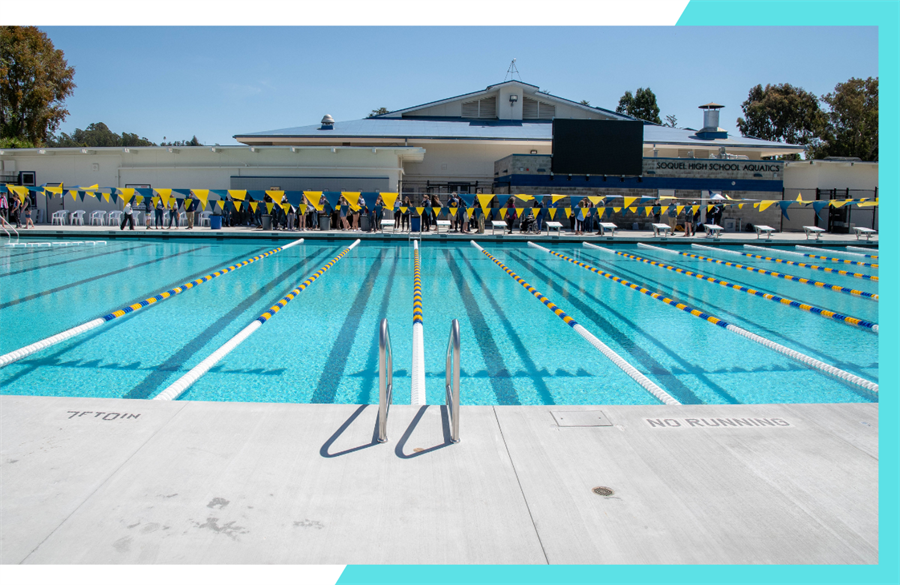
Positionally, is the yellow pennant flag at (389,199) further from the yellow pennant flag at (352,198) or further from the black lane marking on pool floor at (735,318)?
the black lane marking on pool floor at (735,318)

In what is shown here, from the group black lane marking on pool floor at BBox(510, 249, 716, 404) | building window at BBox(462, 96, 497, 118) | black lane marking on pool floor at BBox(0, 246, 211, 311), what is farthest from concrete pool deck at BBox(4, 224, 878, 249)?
building window at BBox(462, 96, 497, 118)

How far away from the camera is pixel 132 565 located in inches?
82.7

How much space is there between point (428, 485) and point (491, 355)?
366 cm

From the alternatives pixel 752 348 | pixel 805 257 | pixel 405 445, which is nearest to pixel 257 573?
pixel 405 445

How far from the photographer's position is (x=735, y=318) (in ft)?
26.4

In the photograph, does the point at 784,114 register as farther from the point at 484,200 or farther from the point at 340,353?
the point at 340,353

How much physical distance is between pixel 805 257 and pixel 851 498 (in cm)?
1552

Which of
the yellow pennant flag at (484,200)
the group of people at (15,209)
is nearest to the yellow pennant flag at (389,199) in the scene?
the yellow pennant flag at (484,200)

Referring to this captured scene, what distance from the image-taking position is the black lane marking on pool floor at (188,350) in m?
5.09

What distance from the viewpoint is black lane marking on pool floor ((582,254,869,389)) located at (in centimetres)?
613

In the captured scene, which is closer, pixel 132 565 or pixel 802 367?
pixel 132 565

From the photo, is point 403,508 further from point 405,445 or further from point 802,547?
point 802,547

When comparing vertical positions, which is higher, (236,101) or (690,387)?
(236,101)

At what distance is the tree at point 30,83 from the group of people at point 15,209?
55.3 ft
